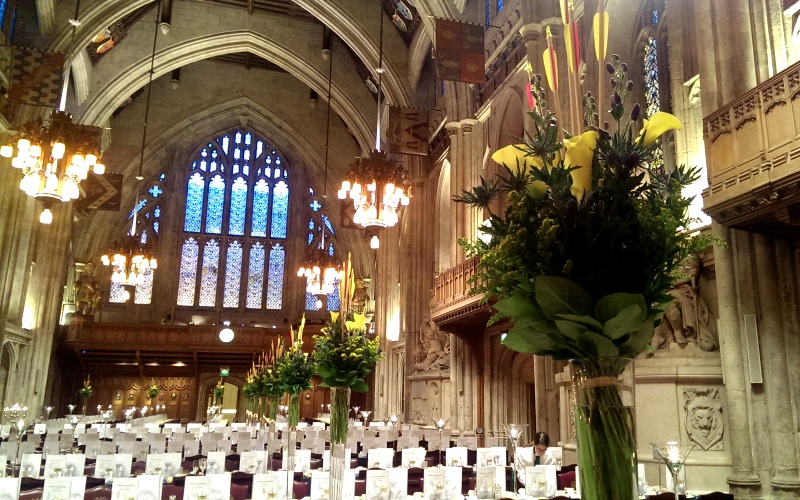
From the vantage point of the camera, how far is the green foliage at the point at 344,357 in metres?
5.37

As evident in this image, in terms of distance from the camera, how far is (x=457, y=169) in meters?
17.1

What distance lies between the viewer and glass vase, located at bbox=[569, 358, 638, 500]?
1.92 meters

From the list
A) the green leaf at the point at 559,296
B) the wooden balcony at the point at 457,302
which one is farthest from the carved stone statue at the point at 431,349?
the green leaf at the point at 559,296

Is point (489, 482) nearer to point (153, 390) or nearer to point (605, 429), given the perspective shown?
point (605, 429)

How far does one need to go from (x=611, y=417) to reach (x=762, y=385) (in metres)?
6.09

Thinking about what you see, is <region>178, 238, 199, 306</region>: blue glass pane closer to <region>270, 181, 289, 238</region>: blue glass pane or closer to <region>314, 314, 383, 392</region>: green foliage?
<region>270, 181, 289, 238</region>: blue glass pane

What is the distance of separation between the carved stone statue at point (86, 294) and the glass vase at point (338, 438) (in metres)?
23.1

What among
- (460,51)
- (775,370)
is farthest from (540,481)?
(460,51)

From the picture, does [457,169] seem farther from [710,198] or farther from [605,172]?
[605,172]

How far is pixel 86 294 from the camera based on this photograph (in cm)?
2547

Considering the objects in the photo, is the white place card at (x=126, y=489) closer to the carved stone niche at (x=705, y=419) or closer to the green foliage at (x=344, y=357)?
the green foliage at (x=344, y=357)

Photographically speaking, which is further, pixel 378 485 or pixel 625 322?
pixel 378 485

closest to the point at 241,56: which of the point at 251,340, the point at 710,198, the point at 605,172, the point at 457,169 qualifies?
the point at 251,340

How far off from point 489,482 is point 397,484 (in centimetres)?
95
